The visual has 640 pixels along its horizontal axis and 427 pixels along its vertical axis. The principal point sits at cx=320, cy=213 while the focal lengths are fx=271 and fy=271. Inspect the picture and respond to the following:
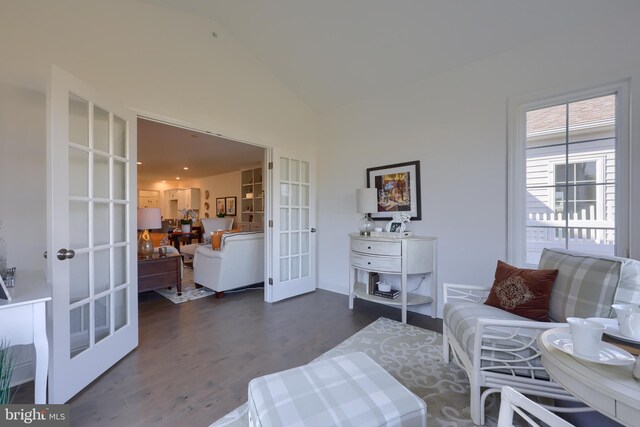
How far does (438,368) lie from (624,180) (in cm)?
201

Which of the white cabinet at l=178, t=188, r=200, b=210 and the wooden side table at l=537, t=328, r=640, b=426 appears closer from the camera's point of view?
the wooden side table at l=537, t=328, r=640, b=426

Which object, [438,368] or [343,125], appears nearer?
[438,368]

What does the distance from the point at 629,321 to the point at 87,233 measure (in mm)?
2887

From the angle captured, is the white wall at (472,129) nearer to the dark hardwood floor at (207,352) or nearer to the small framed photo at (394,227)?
the small framed photo at (394,227)

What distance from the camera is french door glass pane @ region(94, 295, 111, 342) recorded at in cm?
194

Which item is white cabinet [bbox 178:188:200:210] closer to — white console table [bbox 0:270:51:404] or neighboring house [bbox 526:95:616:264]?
white console table [bbox 0:270:51:404]

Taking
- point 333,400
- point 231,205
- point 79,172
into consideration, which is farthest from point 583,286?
point 231,205

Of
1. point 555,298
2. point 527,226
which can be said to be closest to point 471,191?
point 527,226

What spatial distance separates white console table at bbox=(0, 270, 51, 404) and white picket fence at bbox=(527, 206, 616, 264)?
352 cm

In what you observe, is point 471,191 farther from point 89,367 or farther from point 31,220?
point 31,220

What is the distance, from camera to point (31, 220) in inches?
75.2

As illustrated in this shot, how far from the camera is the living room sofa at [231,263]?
3731mm

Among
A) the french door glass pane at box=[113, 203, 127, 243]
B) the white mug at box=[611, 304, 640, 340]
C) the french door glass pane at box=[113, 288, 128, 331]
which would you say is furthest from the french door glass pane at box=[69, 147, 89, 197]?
the white mug at box=[611, 304, 640, 340]

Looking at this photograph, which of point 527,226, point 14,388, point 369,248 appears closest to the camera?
point 14,388
